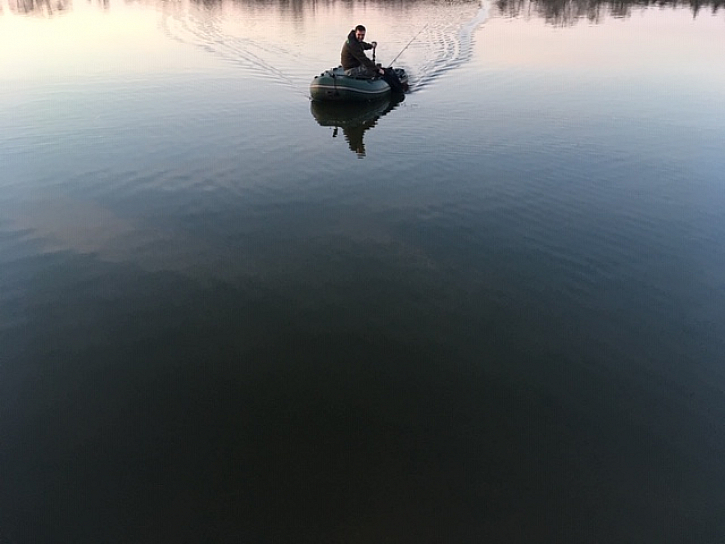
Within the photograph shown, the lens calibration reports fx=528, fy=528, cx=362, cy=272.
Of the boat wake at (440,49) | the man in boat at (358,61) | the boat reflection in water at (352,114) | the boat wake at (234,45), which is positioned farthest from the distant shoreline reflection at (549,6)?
the boat reflection in water at (352,114)

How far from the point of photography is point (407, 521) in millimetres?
5137

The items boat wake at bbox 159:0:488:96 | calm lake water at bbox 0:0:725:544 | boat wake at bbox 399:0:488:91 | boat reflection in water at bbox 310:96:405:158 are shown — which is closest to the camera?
calm lake water at bbox 0:0:725:544

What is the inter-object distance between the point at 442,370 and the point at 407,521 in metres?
2.19

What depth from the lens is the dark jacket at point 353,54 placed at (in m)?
19.3

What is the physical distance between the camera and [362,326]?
7703 millimetres

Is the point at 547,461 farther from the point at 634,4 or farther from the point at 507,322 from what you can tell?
the point at 634,4

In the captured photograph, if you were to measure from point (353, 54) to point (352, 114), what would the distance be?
2.57 meters

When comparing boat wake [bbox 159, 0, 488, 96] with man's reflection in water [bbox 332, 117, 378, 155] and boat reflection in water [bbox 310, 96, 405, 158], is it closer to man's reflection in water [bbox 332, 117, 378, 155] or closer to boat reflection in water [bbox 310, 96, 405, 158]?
boat reflection in water [bbox 310, 96, 405, 158]

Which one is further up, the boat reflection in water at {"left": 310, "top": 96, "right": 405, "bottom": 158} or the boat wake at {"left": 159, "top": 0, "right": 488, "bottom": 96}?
the boat wake at {"left": 159, "top": 0, "right": 488, "bottom": 96}

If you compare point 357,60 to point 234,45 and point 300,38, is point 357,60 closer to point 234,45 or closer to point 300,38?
point 234,45

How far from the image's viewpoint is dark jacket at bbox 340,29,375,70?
19.3 meters

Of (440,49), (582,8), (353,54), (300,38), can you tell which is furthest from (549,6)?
(353,54)

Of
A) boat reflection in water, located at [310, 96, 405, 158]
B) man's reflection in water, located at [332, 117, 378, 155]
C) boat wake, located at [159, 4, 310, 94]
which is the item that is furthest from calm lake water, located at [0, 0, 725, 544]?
boat wake, located at [159, 4, 310, 94]

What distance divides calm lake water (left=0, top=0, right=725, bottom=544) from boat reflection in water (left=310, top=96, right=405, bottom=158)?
282 mm
